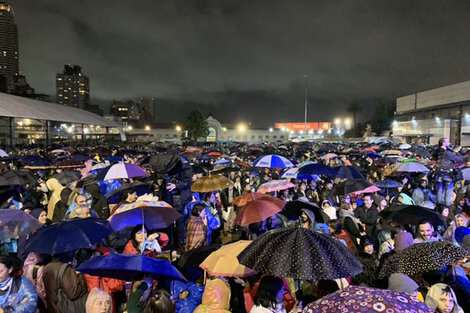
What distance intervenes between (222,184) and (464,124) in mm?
56881

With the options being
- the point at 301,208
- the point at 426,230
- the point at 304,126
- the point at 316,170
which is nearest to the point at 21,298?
the point at 301,208

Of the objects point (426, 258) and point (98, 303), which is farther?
point (426, 258)

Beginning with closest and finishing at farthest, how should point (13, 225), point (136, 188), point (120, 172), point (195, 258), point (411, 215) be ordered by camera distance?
point (195, 258), point (13, 225), point (411, 215), point (136, 188), point (120, 172)

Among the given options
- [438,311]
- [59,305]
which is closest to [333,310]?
[438,311]

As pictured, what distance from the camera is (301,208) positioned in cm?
539

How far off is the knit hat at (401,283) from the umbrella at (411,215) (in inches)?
67.1

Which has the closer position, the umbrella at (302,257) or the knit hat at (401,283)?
the umbrella at (302,257)

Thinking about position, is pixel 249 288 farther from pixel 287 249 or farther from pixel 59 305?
pixel 59 305

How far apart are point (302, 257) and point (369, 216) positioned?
387 centimetres

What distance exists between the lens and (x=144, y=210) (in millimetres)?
4777

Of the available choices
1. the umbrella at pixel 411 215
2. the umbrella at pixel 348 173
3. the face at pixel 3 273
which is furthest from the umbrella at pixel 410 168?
the face at pixel 3 273

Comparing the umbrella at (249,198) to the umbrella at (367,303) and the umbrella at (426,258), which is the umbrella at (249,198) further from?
the umbrella at (367,303)

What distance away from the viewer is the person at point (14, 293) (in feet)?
10.7

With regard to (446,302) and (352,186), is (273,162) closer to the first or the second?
(352,186)
